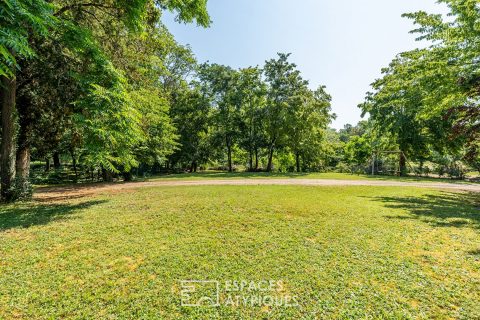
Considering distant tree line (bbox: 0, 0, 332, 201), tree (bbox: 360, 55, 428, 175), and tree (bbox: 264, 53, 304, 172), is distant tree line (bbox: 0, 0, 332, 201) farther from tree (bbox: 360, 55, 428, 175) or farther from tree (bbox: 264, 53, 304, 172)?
tree (bbox: 360, 55, 428, 175)

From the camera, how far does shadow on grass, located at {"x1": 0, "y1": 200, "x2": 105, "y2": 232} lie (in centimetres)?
625

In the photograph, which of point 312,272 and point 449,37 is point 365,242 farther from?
point 449,37

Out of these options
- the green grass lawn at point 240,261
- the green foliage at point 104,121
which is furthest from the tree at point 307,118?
the green foliage at point 104,121

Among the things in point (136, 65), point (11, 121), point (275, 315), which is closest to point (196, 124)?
point (136, 65)

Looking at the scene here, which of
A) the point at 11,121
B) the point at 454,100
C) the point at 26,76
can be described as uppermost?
the point at 26,76

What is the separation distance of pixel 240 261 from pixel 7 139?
396 inches

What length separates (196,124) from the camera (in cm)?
2994

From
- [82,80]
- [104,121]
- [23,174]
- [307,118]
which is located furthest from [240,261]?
[307,118]

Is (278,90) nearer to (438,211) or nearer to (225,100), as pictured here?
(225,100)

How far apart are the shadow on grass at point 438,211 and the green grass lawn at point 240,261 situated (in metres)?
0.08

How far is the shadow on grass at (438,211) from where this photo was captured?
659cm

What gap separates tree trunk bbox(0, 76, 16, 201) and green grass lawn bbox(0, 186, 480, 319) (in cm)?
230

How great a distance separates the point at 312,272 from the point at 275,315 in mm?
1184

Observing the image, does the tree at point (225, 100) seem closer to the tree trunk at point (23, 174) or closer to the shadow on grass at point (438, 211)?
the tree trunk at point (23, 174)
